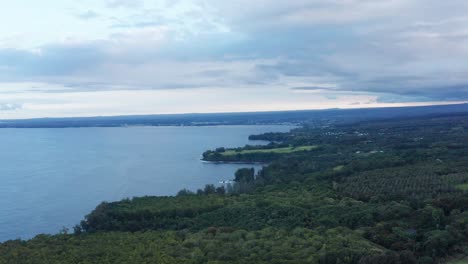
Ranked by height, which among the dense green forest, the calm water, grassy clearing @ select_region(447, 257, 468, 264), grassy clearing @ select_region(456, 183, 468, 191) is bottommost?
the calm water

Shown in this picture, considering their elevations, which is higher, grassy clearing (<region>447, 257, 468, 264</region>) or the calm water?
grassy clearing (<region>447, 257, 468, 264</region>)

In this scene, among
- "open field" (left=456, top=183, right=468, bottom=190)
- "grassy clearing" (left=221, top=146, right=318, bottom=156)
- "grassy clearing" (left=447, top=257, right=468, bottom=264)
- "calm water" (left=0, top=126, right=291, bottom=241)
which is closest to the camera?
"grassy clearing" (left=447, top=257, right=468, bottom=264)

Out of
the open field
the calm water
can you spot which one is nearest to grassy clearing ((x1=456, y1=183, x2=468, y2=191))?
the open field

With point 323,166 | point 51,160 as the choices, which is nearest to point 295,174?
point 323,166

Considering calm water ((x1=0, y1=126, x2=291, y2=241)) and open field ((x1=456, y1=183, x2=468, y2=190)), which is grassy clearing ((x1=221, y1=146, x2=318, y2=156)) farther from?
open field ((x1=456, y1=183, x2=468, y2=190))

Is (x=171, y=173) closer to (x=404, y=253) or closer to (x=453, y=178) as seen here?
(x=453, y=178)

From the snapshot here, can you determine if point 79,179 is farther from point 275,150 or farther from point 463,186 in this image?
point 463,186

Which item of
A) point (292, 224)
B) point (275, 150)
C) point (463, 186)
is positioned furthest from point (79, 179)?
point (463, 186)

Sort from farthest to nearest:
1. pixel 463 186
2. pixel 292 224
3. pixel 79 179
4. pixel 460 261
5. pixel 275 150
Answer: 1. pixel 275 150
2. pixel 79 179
3. pixel 463 186
4. pixel 292 224
5. pixel 460 261

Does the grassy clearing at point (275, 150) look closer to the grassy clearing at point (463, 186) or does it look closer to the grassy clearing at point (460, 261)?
the grassy clearing at point (463, 186)
